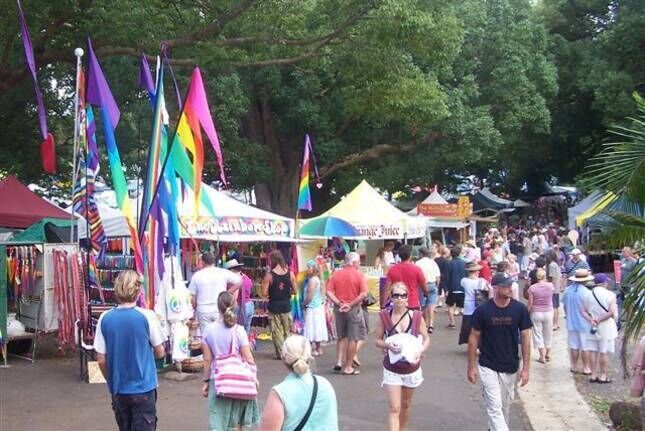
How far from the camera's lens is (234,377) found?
6.33 meters

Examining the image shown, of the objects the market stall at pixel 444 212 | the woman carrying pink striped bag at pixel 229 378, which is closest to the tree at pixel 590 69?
the market stall at pixel 444 212

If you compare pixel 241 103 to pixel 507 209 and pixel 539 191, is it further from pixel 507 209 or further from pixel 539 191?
pixel 539 191

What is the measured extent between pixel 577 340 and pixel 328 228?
6.28 metres

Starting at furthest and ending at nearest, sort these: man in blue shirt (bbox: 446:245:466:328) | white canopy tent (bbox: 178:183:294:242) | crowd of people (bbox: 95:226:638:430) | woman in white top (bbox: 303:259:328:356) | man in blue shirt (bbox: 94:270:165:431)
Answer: man in blue shirt (bbox: 446:245:466:328) → white canopy tent (bbox: 178:183:294:242) → woman in white top (bbox: 303:259:328:356) → man in blue shirt (bbox: 94:270:165:431) → crowd of people (bbox: 95:226:638:430)

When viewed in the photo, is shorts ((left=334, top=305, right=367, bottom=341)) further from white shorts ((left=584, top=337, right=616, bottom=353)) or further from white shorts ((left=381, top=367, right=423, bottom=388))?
white shorts ((left=381, top=367, right=423, bottom=388))

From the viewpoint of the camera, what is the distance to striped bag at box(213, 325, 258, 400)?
6.28m

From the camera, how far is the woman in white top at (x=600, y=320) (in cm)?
1094

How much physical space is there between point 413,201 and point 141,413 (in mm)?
37525

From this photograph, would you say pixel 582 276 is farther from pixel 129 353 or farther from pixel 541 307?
pixel 129 353

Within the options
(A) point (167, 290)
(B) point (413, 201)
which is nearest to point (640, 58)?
(B) point (413, 201)

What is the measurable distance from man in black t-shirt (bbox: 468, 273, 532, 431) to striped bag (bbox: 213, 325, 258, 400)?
2176 millimetres

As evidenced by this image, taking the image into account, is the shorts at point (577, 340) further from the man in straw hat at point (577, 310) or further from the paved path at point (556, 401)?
the paved path at point (556, 401)

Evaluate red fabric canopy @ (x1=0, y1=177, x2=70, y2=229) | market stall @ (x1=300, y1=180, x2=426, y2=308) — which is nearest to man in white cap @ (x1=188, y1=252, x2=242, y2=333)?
red fabric canopy @ (x1=0, y1=177, x2=70, y2=229)

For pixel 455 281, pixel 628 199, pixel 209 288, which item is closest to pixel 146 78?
Answer: pixel 209 288
